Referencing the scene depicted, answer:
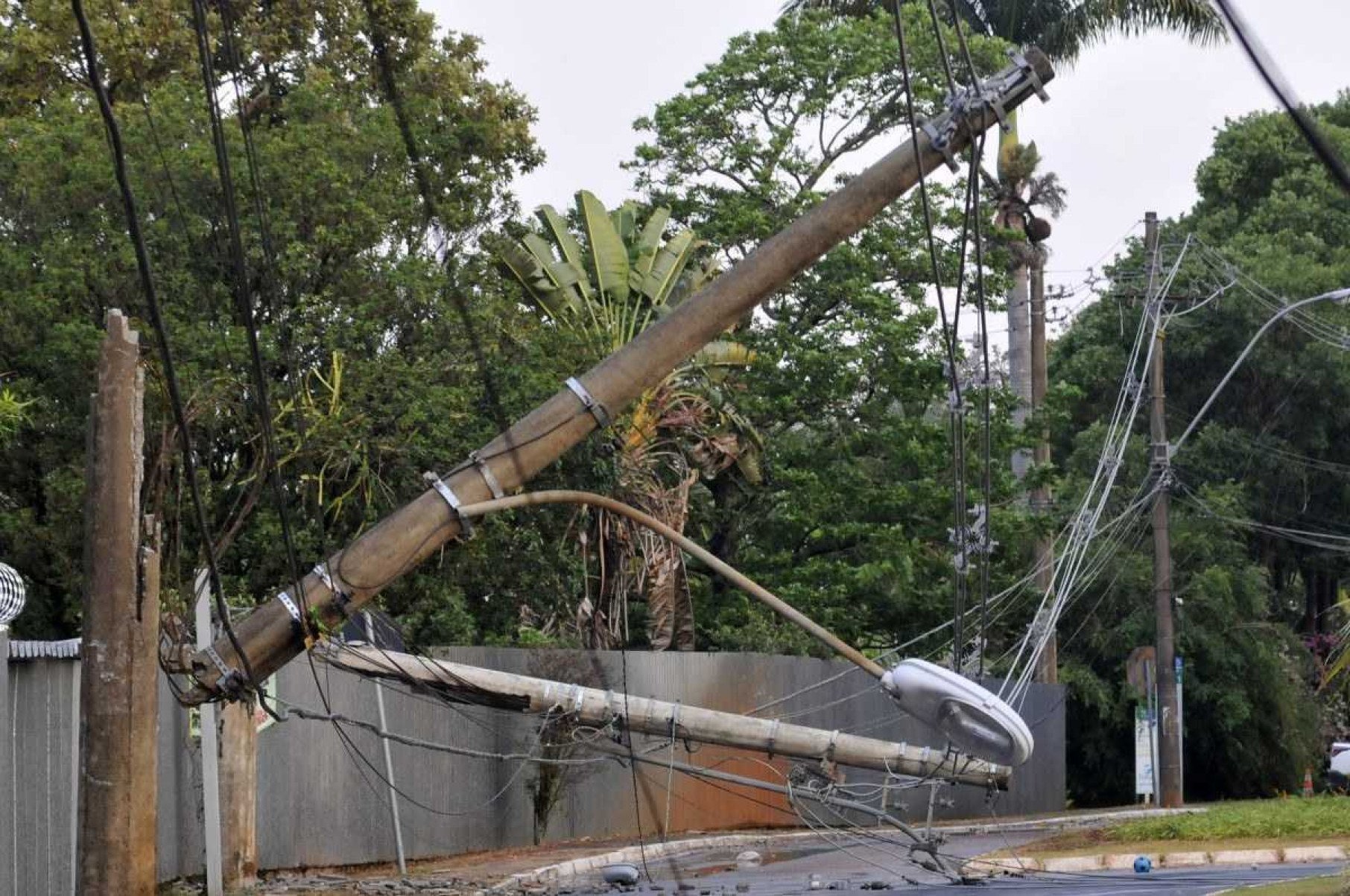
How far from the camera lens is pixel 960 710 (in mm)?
11289

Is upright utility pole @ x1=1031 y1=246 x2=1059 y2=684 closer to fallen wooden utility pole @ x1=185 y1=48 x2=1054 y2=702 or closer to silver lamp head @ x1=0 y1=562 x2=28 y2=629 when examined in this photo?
fallen wooden utility pole @ x1=185 y1=48 x2=1054 y2=702

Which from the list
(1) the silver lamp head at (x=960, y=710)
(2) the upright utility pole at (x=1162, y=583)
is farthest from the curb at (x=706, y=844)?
(1) the silver lamp head at (x=960, y=710)

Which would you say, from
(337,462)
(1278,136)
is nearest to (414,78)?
(337,462)

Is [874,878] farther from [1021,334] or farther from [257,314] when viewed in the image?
[1021,334]

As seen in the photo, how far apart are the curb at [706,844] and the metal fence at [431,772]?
0.47 m

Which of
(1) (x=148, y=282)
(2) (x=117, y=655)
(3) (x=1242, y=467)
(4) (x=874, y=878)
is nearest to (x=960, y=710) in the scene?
(2) (x=117, y=655)

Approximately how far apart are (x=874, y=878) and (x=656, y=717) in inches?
231

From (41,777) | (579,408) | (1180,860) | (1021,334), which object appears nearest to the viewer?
(579,408)

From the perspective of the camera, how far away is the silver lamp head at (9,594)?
436 inches

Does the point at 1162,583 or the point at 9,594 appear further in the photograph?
the point at 1162,583

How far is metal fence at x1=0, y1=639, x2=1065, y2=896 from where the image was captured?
12664 mm

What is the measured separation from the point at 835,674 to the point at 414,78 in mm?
10419

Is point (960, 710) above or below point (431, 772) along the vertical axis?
above

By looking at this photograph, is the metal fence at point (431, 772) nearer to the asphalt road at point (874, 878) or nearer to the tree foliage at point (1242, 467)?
the asphalt road at point (874, 878)
